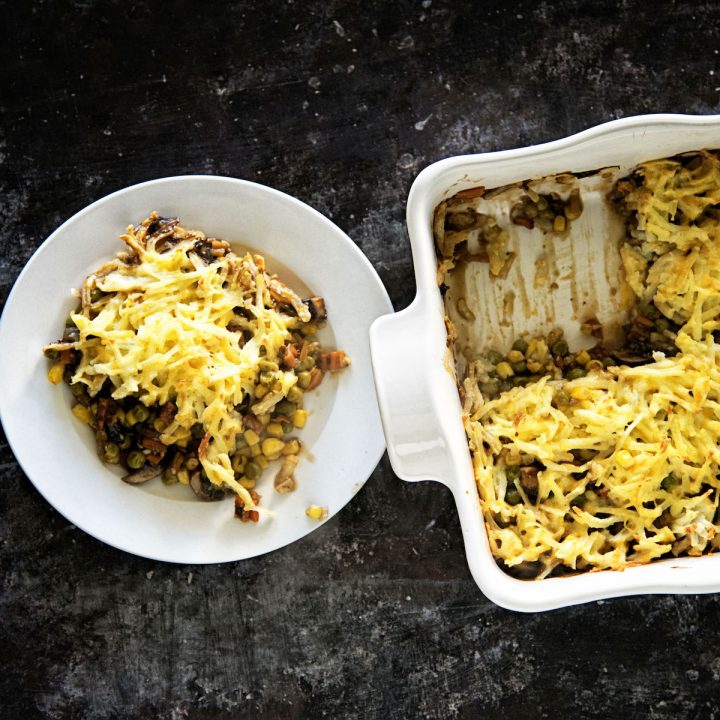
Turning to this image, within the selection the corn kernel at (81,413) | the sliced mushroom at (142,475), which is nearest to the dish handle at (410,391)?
the sliced mushroom at (142,475)

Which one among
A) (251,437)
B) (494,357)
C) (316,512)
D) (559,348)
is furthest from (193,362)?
(559,348)

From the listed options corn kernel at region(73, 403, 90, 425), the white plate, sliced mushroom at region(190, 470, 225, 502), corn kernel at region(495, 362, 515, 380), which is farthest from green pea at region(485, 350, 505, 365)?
corn kernel at region(73, 403, 90, 425)

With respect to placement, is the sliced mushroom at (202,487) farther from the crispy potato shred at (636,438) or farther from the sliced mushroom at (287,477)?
the crispy potato shred at (636,438)

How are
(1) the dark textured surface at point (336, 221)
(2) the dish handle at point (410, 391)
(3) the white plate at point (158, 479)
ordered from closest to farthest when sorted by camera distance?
1. (2) the dish handle at point (410, 391)
2. (3) the white plate at point (158, 479)
3. (1) the dark textured surface at point (336, 221)

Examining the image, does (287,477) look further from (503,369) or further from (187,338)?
(503,369)

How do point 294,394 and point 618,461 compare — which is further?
point 294,394

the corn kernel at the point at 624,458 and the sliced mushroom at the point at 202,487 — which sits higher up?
the corn kernel at the point at 624,458
